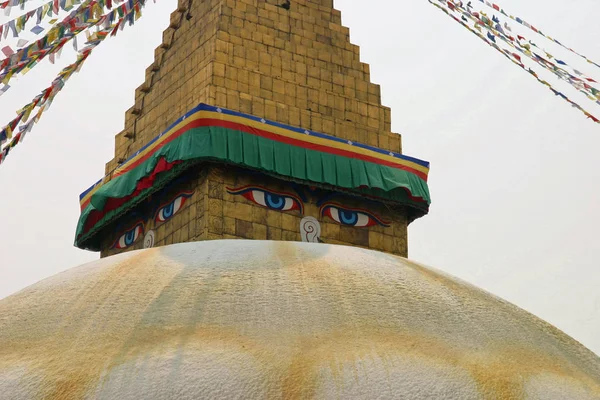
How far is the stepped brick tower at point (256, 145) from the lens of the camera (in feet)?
35.0

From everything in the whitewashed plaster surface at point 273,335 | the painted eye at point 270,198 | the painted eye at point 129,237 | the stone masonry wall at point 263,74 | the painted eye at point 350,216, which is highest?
the stone masonry wall at point 263,74

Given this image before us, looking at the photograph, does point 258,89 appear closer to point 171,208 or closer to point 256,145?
point 256,145

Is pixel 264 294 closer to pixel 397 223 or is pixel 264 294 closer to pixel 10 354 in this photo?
pixel 10 354

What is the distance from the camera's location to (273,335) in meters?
4.56

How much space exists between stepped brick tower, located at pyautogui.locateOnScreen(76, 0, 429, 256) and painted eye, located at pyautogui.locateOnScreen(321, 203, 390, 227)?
14 millimetres

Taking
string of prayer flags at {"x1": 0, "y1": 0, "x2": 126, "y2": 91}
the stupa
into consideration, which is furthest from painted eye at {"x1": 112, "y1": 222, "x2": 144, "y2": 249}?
the stupa

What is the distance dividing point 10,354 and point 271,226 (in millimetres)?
6163

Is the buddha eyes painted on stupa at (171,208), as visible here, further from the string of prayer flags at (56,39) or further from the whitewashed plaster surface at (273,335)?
the whitewashed plaster surface at (273,335)

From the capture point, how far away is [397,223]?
464 inches

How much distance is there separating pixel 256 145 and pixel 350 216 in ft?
4.85

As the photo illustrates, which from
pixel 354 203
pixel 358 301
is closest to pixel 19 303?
pixel 358 301

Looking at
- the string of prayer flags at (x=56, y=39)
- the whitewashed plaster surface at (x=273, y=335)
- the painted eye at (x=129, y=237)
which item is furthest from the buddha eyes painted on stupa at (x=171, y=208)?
the whitewashed plaster surface at (x=273, y=335)

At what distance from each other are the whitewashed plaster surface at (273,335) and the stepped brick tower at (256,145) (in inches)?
200

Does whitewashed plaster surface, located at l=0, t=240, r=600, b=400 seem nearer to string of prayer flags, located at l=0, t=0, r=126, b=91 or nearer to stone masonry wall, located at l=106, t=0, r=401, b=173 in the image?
string of prayer flags, located at l=0, t=0, r=126, b=91
